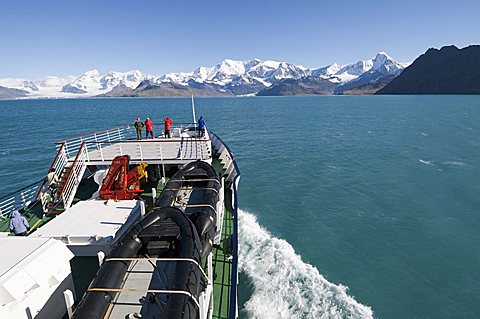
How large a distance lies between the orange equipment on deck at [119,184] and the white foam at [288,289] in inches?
231

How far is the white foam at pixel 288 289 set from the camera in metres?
10.3

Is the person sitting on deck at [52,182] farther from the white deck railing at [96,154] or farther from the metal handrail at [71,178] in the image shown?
the metal handrail at [71,178]

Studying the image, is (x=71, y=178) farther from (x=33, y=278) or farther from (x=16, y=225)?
(x=33, y=278)

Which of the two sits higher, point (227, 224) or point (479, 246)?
point (227, 224)

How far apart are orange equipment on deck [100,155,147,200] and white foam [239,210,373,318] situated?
19.2ft

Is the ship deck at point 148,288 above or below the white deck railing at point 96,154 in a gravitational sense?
below

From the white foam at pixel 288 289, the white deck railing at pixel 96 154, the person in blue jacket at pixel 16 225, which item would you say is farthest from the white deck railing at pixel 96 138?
the white foam at pixel 288 289

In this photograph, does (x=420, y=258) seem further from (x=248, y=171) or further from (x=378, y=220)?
(x=248, y=171)

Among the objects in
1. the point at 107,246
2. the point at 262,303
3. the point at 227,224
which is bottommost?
the point at 262,303

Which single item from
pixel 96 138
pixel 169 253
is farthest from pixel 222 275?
pixel 96 138

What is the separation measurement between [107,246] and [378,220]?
48.5 ft

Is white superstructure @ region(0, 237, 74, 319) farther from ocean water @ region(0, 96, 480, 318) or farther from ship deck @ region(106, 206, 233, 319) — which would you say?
ocean water @ region(0, 96, 480, 318)

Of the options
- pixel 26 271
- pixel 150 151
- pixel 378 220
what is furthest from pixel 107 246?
pixel 378 220

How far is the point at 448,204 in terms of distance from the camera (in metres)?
18.3
